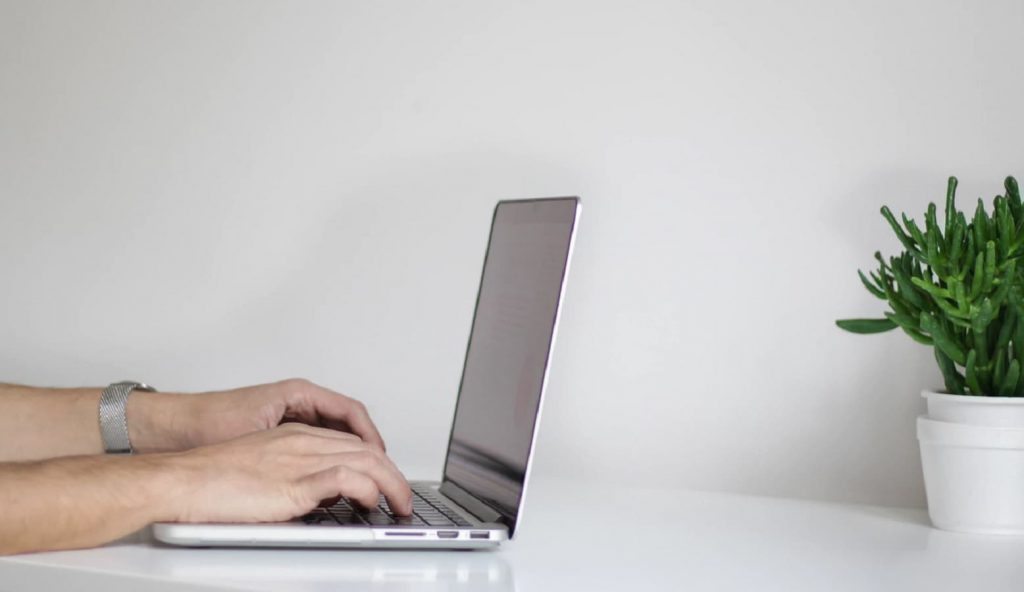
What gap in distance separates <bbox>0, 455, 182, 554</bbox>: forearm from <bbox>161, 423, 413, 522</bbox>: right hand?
0.7 inches

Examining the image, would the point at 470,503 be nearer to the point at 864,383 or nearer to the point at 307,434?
the point at 307,434

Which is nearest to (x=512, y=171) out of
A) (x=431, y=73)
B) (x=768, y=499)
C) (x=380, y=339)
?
(x=431, y=73)

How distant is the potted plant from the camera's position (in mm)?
1007

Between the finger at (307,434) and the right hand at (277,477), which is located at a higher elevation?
the finger at (307,434)

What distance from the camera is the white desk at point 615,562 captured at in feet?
2.68

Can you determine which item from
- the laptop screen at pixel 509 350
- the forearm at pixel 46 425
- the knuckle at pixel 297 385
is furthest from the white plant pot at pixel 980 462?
the forearm at pixel 46 425

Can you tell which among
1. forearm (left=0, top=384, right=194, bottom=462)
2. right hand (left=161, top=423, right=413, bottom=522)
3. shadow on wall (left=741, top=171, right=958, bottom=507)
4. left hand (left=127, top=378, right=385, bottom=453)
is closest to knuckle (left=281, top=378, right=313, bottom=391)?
left hand (left=127, top=378, right=385, bottom=453)

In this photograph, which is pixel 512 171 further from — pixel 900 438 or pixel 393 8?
pixel 900 438

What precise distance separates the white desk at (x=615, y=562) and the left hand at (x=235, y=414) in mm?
231

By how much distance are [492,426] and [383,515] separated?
0.52 ft

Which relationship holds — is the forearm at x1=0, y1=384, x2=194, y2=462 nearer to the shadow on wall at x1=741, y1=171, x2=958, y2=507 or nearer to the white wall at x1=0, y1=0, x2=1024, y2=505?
the white wall at x1=0, y1=0, x2=1024, y2=505

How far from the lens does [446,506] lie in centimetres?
107

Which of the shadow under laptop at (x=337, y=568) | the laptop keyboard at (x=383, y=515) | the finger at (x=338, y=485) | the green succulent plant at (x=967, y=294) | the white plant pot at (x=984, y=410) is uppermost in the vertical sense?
the green succulent plant at (x=967, y=294)

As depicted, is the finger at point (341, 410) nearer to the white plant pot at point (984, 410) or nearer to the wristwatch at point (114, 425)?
the wristwatch at point (114, 425)
